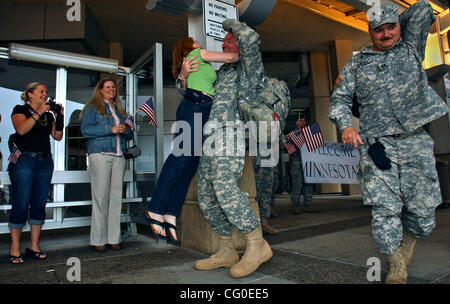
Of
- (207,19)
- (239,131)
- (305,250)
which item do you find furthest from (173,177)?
(207,19)

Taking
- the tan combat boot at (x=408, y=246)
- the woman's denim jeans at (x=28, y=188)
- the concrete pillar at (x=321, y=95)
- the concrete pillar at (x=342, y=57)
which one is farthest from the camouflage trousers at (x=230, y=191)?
the concrete pillar at (x=321, y=95)

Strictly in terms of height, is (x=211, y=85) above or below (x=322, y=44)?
below

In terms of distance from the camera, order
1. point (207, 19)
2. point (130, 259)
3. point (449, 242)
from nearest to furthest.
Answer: point (130, 259) → point (449, 242) → point (207, 19)

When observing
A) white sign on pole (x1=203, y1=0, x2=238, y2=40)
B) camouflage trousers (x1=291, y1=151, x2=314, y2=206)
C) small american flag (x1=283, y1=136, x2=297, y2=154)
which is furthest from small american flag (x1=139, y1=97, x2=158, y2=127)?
camouflage trousers (x1=291, y1=151, x2=314, y2=206)

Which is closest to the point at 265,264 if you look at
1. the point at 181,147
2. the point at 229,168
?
the point at 229,168

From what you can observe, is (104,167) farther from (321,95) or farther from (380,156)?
(321,95)

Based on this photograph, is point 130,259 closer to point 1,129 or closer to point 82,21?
point 1,129

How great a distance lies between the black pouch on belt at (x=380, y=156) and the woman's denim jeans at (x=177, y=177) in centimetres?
113

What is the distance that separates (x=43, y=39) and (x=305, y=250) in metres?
7.95

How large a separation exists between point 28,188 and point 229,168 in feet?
6.54

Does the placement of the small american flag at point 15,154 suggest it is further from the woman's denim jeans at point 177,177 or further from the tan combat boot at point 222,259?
the tan combat boot at point 222,259

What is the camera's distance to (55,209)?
370cm

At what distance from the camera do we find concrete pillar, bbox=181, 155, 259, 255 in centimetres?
Answer: 269

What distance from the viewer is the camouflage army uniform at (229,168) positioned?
1.97 m
